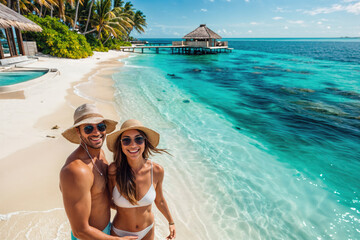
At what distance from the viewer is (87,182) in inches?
62.6

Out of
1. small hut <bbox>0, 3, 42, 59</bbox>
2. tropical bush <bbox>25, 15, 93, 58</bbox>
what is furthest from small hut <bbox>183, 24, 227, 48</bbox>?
small hut <bbox>0, 3, 42, 59</bbox>

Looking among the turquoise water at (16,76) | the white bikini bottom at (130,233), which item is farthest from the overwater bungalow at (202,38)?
the white bikini bottom at (130,233)

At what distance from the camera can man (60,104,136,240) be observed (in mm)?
1529

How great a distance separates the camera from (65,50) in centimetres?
2219

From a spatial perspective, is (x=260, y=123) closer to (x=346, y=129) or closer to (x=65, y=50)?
(x=346, y=129)

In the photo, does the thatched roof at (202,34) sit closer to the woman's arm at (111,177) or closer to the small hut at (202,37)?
the small hut at (202,37)

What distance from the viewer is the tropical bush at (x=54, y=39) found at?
72.0ft

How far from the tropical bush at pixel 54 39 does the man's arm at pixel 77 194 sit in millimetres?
24994

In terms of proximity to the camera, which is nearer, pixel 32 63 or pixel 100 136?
pixel 100 136

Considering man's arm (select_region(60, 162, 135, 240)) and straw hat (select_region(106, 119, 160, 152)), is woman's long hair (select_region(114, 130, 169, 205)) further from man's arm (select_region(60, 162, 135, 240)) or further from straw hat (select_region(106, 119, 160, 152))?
man's arm (select_region(60, 162, 135, 240))

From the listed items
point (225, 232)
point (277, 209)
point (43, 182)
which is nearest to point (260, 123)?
point (277, 209)

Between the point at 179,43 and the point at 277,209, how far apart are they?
47.0 meters

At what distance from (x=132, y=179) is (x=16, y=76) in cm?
1514

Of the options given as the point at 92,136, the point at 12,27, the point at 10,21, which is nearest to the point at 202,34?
the point at 12,27
